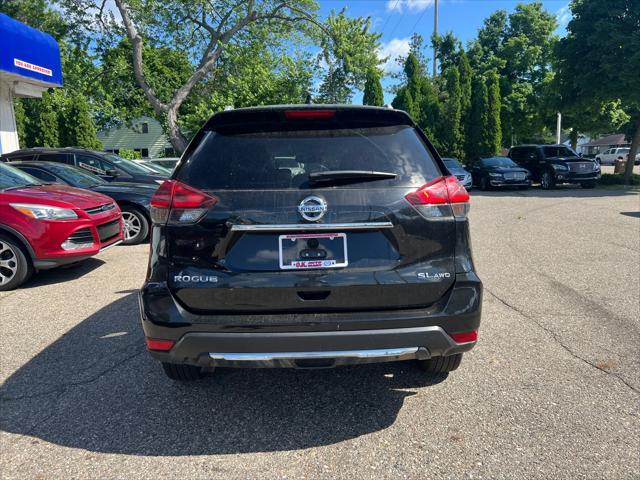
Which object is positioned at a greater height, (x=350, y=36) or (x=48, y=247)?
(x=350, y=36)

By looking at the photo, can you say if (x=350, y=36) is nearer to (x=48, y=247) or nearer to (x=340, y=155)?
(x=48, y=247)

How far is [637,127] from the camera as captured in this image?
20.3 m

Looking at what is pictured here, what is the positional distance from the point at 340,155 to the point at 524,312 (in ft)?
10.3

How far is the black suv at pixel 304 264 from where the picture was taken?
2.51 meters

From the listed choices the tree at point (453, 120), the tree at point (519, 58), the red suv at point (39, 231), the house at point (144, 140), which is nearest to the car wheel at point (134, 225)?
the red suv at point (39, 231)

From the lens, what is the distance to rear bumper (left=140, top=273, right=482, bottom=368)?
2496 millimetres

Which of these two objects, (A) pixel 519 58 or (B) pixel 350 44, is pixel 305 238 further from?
(A) pixel 519 58

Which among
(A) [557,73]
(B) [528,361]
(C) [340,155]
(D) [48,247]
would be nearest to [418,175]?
(C) [340,155]

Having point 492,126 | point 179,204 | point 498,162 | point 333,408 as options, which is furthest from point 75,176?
point 492,126

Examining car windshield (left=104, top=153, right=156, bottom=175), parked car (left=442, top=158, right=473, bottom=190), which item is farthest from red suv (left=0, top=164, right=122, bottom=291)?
parked car (left=442, top=158, right=473, bottom=190)

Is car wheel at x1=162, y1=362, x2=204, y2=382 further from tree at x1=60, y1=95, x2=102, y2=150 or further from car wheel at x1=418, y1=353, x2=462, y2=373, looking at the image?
tree at x1=60, y1=95, x2=102, y2=150

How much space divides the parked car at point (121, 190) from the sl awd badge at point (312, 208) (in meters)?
6.31

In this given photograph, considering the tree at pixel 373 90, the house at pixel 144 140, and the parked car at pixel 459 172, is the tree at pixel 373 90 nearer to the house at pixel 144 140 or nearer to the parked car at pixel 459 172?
the parked car at pixel 459 172

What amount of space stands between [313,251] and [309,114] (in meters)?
0.83
